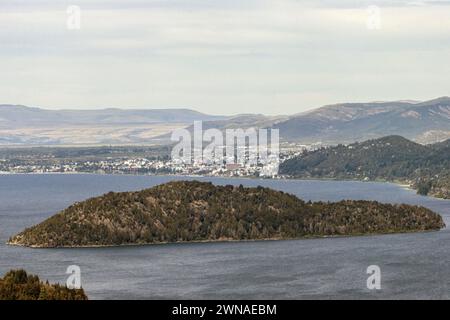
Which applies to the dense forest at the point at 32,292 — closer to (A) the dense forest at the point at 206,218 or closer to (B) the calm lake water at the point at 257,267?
(B) the calm lake water at the point at 257,267

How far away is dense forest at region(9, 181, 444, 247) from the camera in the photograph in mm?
156625

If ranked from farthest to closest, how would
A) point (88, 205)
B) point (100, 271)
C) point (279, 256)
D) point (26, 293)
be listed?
point (88, 205) < point (279, 256) < point (100, 271) < point (26, 293)

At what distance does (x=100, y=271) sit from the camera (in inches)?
4872

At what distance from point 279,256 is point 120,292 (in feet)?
114

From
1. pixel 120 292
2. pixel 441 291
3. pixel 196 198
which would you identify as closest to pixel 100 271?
pixel 120 292

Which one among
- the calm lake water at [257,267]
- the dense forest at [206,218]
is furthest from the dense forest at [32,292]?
the dense forest at [206,218]

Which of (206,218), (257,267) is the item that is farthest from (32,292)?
(206,218)

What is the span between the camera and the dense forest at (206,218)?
157 m

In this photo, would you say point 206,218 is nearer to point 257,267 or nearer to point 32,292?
point 257,267

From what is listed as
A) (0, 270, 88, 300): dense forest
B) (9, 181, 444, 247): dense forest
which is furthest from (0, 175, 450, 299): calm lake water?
(0, 270, 88, 300): dense forest

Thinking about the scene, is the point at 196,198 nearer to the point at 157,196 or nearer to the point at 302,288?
the point at 157,196

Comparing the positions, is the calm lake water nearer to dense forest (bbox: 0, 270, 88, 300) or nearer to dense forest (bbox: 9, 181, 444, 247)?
dense forest (bbox: 9, 181, 444, 247)

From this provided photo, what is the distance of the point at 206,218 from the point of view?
547ft

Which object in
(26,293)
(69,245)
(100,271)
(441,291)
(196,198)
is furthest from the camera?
(196,198)
